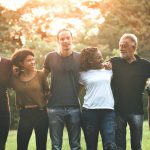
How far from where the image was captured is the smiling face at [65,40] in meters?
7.85

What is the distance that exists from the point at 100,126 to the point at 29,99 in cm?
115

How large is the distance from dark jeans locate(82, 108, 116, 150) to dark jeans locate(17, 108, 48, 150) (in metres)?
0.65

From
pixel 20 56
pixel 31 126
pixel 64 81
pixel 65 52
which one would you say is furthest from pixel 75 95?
pixel 20 56

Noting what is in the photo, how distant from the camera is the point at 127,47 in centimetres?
802

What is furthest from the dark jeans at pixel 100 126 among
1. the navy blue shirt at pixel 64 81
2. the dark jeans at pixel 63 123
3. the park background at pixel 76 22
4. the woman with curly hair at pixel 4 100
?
the park background at pixel 76 22

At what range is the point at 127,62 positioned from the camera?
811 centimetres

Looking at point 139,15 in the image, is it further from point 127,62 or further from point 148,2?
point 127,62

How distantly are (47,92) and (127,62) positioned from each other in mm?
1366

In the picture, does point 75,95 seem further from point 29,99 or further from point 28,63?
point 28,63

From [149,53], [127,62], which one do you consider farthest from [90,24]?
[127,62]

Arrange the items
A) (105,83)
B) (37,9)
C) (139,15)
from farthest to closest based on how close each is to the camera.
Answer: (37,9) → (139,15) → (105,83)

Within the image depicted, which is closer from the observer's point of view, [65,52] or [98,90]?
[98,90]

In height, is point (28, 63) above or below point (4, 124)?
above

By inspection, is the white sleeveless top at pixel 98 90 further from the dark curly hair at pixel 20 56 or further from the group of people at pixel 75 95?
the dark curly hair at pixel 20 56
